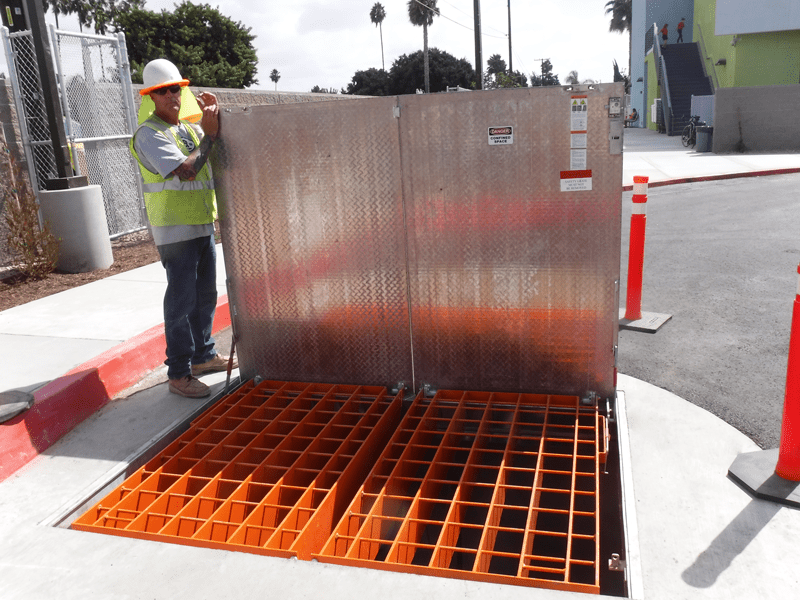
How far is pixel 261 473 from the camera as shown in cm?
353

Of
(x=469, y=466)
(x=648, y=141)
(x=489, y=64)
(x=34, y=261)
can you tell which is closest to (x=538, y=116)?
(x=469, y=466)

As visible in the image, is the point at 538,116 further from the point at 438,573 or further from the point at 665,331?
the point at 665,331

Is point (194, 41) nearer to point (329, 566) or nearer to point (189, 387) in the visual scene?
point (189, 387)

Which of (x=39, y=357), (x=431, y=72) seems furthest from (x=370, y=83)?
(x=39, y=357)

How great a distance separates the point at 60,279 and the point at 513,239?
6.26m

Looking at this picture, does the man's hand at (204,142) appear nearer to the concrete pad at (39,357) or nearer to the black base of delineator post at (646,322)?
the concrete pad at (39,357)

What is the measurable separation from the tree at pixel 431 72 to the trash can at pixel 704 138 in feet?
219

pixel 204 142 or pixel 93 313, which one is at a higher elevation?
pixel 204 142

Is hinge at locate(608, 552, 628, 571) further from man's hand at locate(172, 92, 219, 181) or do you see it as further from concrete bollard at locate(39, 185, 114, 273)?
concrete bollard at locate(39, 185, 114, 273)

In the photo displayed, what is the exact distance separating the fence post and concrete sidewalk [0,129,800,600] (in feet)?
5.01

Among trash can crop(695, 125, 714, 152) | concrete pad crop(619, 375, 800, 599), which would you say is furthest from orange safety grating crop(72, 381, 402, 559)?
trash can crop(695, 125, 714, 152)

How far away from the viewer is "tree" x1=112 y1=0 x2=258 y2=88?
48.8 m

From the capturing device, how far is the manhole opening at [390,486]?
2.95 metres

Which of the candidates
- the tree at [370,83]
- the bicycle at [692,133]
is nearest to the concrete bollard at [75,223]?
the bicycle at [692,133]
